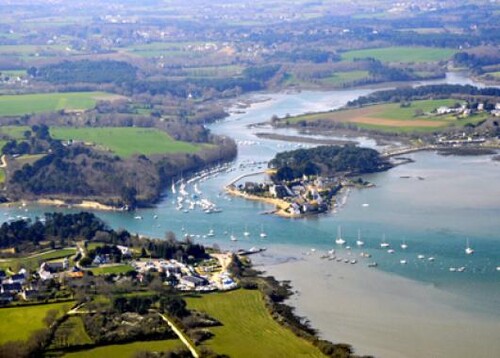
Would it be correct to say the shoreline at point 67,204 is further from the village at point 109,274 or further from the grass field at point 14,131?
the grass field at point 14,131

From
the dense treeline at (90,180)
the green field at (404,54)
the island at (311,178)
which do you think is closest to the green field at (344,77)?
the green field at (404,54)

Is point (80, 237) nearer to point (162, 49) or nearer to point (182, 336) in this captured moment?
point (182, 336)

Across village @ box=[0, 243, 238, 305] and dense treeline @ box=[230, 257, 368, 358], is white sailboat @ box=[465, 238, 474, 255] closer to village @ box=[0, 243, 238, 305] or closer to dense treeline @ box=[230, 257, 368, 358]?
dense treeline @ box=[230, 257, 368, 358]

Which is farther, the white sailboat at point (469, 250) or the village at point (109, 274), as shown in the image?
the white sailboat at point (469, 250)

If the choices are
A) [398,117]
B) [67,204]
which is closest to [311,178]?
[67,204]

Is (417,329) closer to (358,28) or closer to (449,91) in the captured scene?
(449,91)

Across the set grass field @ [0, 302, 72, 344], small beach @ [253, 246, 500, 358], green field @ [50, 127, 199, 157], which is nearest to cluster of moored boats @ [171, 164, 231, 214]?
green field @ [50, 127, 199, 157]

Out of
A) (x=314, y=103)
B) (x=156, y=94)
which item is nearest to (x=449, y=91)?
(x=314, y=103)
